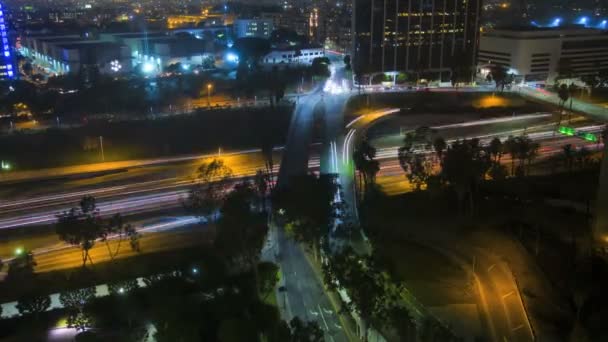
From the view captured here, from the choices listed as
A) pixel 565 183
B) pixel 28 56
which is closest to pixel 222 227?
A: pixel 565 183

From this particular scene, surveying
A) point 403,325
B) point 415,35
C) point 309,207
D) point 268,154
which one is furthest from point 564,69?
point 403,325

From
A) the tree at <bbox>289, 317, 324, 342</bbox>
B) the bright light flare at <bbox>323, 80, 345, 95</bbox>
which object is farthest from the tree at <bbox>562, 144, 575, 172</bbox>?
the bright light flare at <bbox>323, 80, 345, 95</bbox>

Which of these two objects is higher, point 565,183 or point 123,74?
point 123,74

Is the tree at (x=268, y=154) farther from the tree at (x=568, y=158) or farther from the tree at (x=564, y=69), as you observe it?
the tree at (x=564, y=69)

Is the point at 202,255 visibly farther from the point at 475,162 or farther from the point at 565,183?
the point at 565,183

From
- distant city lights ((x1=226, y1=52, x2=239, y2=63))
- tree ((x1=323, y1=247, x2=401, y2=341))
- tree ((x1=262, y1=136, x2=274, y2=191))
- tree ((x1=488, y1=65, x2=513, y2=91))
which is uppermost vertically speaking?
distant city lights ((x1=226, y1=52, x2=239, y2=63))

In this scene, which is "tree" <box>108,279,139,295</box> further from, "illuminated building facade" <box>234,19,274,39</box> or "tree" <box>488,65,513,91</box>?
"illuminated building facade" <box>234,19,274,39</box>
